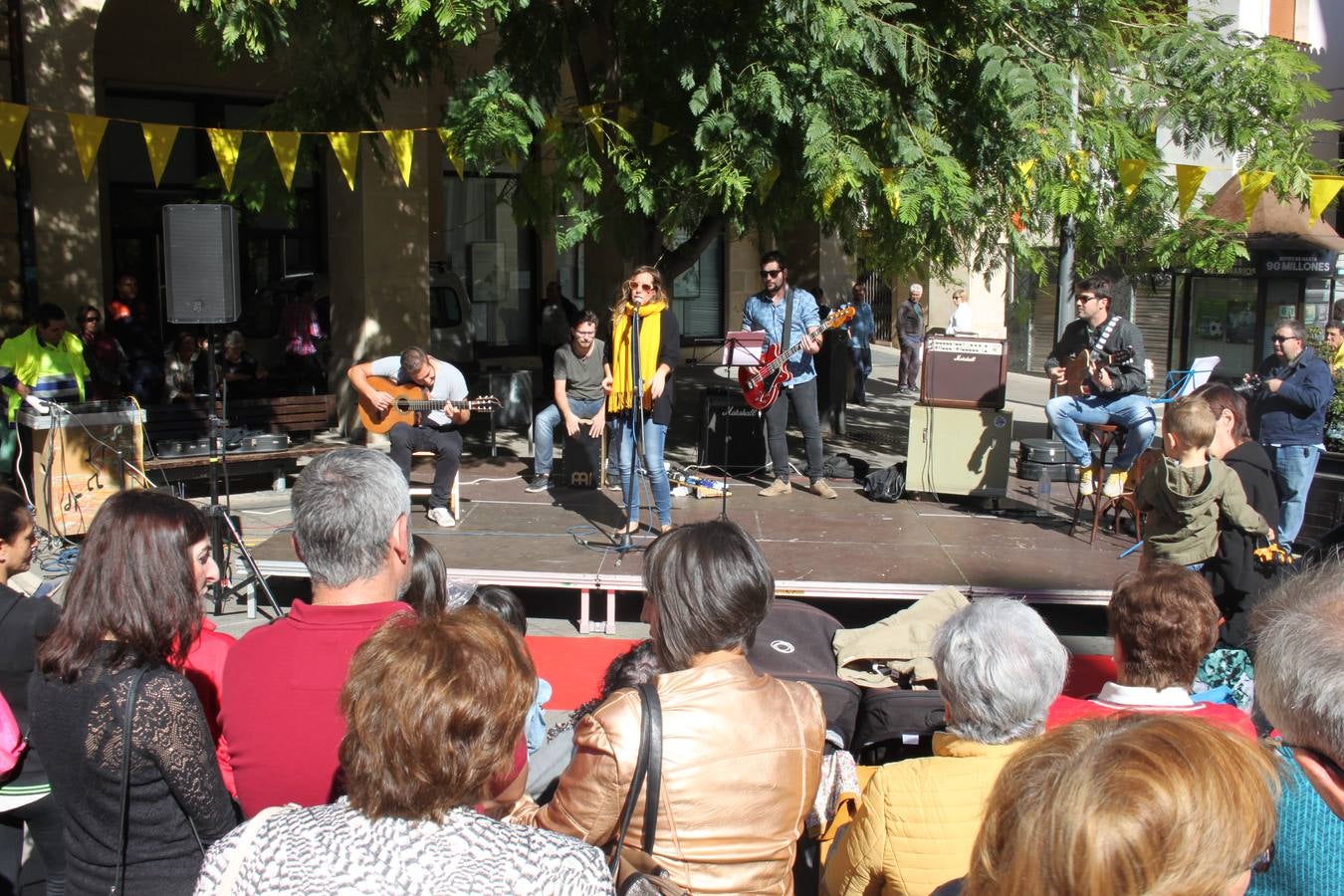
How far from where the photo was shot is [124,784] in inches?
94.6

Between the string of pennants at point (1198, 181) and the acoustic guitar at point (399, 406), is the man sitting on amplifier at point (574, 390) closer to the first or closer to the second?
the acoustic guitar at point (399, 406)

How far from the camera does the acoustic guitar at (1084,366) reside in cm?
853

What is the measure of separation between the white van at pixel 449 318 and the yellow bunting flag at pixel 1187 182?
31.3 feet

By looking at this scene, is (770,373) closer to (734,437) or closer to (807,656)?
(734,437)

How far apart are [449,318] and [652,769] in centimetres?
1405

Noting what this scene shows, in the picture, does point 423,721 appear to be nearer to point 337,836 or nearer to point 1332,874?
point 337,836

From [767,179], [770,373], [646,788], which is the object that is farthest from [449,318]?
[646,788]

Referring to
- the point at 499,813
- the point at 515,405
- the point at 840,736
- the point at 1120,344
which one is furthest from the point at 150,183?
the point at 499,813

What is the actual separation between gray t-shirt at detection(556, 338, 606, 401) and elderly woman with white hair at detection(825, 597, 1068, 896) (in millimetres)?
6660

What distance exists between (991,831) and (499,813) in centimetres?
111

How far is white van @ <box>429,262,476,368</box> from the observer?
618 inches

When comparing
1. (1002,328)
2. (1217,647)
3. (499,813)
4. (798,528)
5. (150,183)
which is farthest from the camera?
(1002,328)

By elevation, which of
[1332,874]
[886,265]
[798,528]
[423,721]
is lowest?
[798,528]

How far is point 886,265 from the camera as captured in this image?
10.1m
